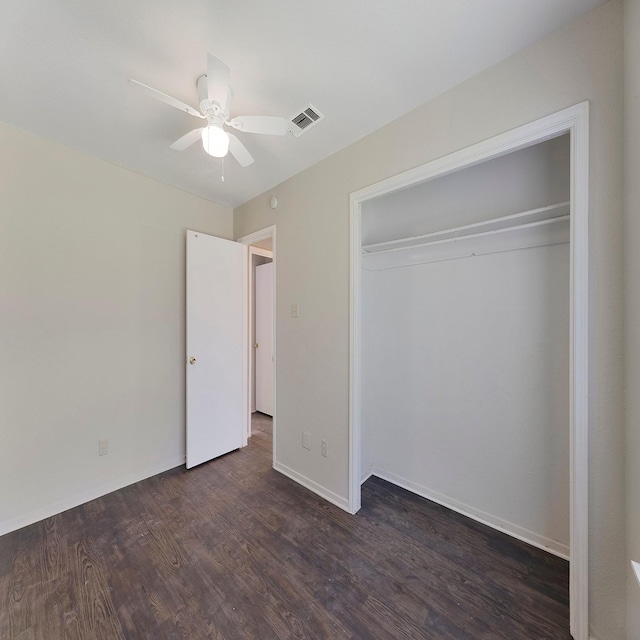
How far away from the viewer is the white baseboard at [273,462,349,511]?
211 centimetres

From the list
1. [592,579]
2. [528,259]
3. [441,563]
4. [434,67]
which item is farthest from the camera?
[528,259]

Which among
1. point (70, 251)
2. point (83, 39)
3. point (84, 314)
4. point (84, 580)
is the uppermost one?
point (83, 39)

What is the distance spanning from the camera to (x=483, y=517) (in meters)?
1.94

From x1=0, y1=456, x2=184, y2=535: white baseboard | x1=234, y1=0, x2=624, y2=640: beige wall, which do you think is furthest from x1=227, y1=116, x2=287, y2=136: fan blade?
x1=0, y1=456, x2=184, y2=535: white baseboard

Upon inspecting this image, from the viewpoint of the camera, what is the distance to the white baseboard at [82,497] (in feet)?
6.13

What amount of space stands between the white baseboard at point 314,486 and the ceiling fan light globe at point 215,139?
7.97 ft

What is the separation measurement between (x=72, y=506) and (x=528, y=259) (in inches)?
143

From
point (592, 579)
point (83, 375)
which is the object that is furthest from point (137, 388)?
point (592, 579)

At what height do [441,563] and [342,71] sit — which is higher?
[342,71]

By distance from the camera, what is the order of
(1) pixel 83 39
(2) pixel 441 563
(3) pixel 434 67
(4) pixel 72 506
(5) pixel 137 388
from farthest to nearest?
(5) pixel 137 388 → (4) pixel 72 506 → (2) pixel 441 563 → (3) pixel 434 67 → (1) pixel 83 39

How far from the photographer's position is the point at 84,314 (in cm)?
217

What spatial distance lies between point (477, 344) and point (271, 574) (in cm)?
191

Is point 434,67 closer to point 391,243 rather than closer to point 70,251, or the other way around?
point 391,243

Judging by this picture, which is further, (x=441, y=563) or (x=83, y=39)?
(x=441, y=563)
